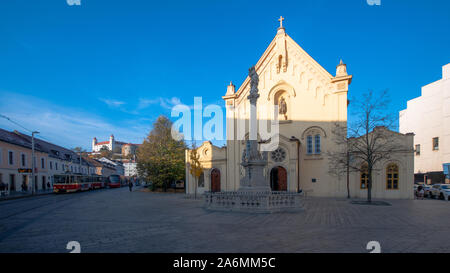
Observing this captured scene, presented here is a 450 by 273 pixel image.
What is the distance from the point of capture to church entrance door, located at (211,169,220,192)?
29.9 meters

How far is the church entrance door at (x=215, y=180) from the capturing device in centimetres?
2986

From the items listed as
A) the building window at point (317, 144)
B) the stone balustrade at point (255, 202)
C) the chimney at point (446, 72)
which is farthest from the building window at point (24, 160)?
the chimney at point (446, 72)

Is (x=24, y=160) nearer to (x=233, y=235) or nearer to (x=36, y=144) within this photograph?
(x=36, y=144)

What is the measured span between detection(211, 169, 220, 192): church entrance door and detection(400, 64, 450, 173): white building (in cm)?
3255

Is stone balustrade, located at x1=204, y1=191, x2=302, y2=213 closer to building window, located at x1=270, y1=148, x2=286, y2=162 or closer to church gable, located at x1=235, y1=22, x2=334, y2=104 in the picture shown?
building window, located at x1=270, y1=148, x2=286, y2=162

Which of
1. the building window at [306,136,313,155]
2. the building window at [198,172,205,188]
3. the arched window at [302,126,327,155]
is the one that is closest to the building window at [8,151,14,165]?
the building window at [198,172,205,188]

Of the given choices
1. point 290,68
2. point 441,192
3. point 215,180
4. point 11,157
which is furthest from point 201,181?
point 11,157

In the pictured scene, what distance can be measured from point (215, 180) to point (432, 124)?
139ft

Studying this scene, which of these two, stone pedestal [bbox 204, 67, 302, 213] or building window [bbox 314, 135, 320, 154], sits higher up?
building window [bbox 314, 135, 320, 154]

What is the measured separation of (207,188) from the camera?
100 feet

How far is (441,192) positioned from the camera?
22.7 m

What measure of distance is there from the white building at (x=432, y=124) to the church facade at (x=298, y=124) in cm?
2361
